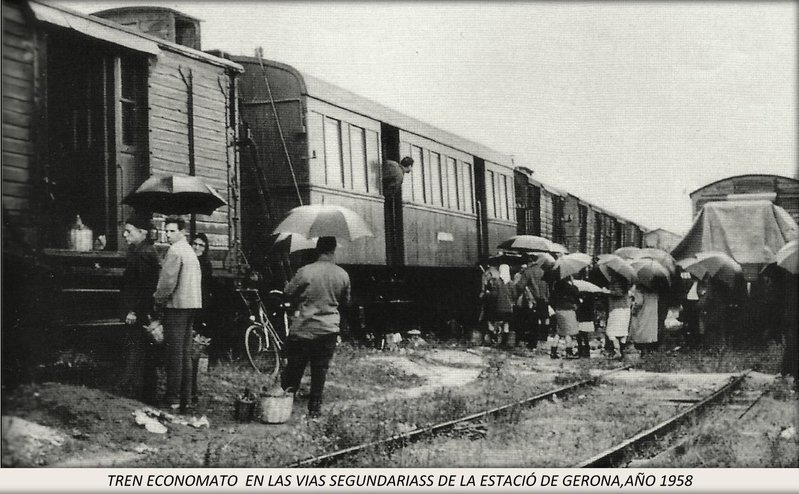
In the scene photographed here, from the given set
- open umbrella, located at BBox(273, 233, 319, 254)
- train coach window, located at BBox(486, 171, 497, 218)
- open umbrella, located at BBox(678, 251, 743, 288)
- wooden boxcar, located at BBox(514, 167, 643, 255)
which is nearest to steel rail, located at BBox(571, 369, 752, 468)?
open umbrella, located at BBox(678, 251, 743, 288)

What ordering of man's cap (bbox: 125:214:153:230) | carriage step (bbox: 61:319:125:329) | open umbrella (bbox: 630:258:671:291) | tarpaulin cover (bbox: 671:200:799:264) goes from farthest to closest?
open umbrella (bbox: 630:258:671:291), tarpaulin cover (bbox: 671:200:799:264), man's cap (bbox: 125:214:153:230), carriage step (bbox: 61:319:125:329)

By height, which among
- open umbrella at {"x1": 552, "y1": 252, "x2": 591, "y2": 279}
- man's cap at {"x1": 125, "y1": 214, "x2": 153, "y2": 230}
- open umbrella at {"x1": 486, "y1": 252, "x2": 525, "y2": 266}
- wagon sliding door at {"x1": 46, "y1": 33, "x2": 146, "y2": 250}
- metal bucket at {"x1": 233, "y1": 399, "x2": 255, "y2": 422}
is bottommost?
metal bucket at {"x1": 233, "y1": 399, "x2": 255, "y2": 422}

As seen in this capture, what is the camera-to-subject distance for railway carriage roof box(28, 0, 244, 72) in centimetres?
645

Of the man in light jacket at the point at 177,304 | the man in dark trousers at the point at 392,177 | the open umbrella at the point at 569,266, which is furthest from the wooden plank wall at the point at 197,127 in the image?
the open umbrella at the point at 569,266

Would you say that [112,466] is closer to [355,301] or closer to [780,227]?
[355,301]

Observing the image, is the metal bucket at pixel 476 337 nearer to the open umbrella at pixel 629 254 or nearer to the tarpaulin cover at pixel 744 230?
the open umbrella at pixel 629 254

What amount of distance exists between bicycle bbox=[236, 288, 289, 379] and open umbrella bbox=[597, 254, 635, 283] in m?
5.67

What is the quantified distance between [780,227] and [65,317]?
941 cm

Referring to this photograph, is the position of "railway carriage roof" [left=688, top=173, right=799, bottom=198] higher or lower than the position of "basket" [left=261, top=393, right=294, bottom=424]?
higher

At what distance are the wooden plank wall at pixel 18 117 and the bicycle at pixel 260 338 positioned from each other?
321 cm

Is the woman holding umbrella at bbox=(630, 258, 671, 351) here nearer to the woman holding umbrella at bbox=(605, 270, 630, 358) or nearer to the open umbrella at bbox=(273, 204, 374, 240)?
the woman holding umbrella at bbox=(605, 270, 630, 358)

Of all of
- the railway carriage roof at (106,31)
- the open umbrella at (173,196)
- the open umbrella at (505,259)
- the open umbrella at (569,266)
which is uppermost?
the railway carriage roof at (106,31)

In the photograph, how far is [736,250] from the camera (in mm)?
12086

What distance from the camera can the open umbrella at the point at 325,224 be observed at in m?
7.61
